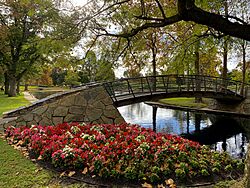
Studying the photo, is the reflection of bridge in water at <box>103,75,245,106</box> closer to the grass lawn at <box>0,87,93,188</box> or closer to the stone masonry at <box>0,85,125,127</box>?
the stone masonry at <box>0,85,125,127</box>

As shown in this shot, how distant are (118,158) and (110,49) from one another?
4.83m

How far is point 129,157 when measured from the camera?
4.38 metres

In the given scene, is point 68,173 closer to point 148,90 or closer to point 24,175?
point 24,175

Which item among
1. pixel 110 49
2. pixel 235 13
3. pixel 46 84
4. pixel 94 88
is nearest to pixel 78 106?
pixel 94 88

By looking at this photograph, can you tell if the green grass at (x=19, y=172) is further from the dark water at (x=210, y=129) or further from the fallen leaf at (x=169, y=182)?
the dark water at (x=210, y=129)

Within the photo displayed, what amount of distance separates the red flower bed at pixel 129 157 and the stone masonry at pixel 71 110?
188 centimetres

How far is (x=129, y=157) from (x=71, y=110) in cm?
408

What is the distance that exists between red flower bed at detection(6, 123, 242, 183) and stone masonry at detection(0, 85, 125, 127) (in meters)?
1.88

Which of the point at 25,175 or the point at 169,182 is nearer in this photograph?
the point at 169,182

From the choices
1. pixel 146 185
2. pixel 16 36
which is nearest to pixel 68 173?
pixel 146 185

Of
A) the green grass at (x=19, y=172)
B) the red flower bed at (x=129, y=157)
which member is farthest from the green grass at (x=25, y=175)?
the red flower bed at (x=129, y=157)

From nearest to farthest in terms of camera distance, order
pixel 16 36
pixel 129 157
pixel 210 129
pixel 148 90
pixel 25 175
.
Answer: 1. pixel 25 175
2. pixel 129 157
3. pixel 148 90
4. pixel 210 129
5. pixel 16 36

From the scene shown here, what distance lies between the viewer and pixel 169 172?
→ 4039 mm

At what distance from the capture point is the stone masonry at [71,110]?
293 inches
